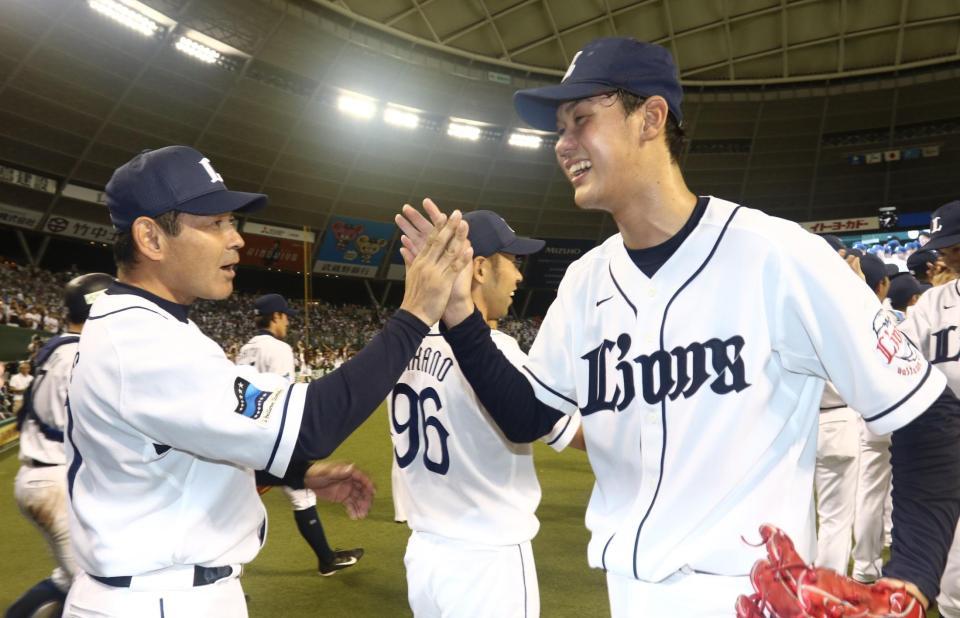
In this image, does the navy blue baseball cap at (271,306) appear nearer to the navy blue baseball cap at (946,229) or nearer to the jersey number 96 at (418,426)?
the jersey number 96 at (418,426)

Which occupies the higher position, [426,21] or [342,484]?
[426,21]

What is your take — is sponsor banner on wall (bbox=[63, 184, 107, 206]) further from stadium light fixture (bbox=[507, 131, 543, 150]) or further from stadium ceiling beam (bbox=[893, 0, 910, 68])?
stadium ceiling beam (bbox=[893, 0, 910, 68])

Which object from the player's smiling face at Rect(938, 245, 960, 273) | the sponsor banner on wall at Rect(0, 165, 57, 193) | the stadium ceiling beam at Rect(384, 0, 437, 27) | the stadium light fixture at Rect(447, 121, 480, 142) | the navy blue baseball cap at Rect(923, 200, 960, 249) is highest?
the stadium ceiling beam at Rect(384, 0, 437, 27)

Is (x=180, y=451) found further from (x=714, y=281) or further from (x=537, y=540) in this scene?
(x=537, y=540)

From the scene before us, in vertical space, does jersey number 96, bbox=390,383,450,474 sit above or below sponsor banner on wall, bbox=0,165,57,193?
below

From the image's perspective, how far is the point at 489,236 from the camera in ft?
10.5

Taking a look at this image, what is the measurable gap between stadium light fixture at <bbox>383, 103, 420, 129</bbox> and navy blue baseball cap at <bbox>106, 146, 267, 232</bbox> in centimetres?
2998

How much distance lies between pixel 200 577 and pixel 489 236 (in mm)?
1858

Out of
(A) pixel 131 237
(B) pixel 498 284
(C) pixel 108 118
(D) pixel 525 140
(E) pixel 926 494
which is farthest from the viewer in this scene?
(D) pixel 525 140

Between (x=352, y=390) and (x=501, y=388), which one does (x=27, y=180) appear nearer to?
(x=352, y=390)

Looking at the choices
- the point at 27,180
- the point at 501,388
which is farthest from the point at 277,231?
the point at 501,388

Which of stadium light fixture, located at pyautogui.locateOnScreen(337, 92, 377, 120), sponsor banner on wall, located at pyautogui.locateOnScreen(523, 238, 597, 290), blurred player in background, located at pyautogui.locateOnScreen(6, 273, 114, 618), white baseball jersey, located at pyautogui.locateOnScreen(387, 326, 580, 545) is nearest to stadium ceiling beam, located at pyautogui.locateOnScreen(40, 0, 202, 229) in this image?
stadium light fixture, located at pyautogui.locateOnScreen(337, 92, 377, 120)

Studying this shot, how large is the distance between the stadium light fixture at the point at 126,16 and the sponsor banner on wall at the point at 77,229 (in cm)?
727

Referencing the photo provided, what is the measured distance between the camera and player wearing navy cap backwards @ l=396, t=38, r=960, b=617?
1.43m
